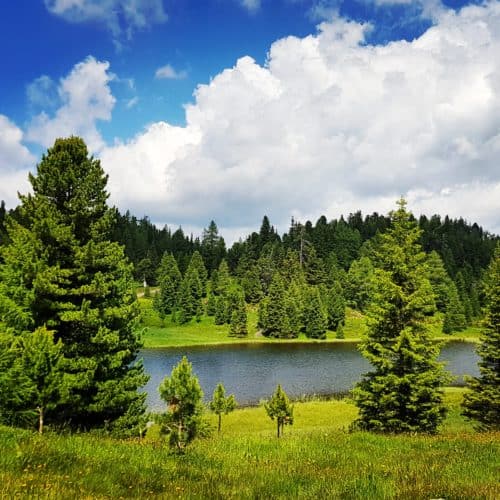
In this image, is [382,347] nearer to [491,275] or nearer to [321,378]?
[491,275]

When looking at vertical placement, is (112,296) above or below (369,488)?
above

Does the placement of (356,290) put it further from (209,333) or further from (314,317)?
(209,333)

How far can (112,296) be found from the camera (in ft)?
68.7

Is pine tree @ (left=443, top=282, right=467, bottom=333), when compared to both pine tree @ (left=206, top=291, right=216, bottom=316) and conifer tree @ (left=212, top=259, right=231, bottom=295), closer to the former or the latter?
pine tree @ (left=206, top=291, right=216, bottom=316)

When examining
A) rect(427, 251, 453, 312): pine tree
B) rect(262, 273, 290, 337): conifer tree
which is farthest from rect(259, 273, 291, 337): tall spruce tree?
rect(427, 251, 453, 312): pine tree

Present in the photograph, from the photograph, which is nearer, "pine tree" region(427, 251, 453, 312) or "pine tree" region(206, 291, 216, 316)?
"pine tree" region(206, 291, 216, 316)

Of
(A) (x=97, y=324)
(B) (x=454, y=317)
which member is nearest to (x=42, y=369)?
(A) (x=97, y=324)

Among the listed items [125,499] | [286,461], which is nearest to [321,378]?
[286,461]

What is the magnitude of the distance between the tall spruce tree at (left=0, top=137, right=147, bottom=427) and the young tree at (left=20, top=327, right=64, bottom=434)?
5233 mm

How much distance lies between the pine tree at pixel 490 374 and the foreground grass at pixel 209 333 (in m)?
73.5

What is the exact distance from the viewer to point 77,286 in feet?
64.2

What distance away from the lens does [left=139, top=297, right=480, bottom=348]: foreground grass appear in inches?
3981

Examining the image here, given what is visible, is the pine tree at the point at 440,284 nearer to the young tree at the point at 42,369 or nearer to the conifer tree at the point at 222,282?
the conifer tree at the point at 222,282

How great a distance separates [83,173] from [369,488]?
1905 cm
